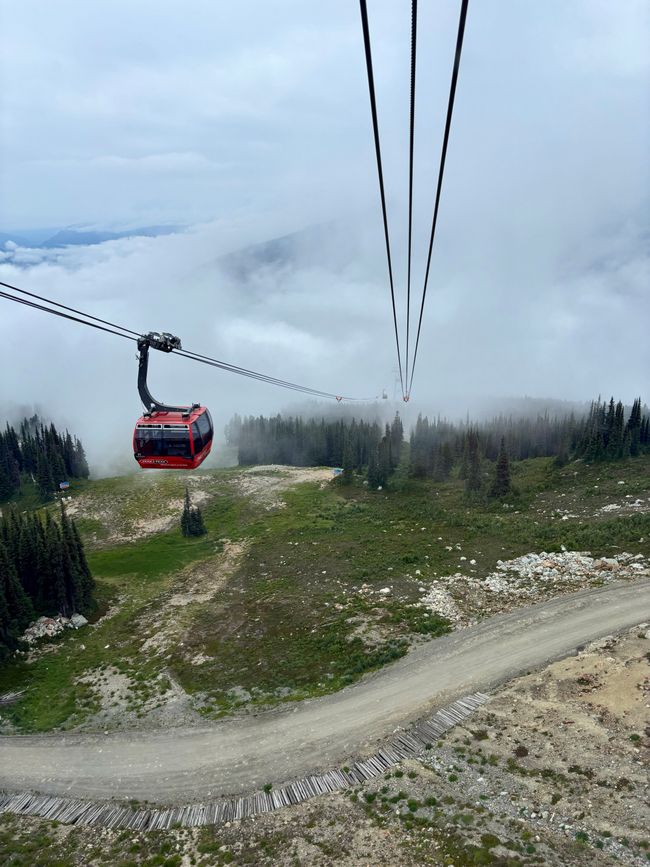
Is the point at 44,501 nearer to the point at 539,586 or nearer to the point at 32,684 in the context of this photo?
the point at 32,684

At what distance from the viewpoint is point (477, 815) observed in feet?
75.2

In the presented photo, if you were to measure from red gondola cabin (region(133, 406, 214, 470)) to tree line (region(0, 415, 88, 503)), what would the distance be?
118m

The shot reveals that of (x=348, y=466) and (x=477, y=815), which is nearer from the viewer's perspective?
(x=477, y=815)

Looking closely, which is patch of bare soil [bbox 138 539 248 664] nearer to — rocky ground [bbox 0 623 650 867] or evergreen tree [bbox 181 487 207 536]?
evergreen tree [bbox 181 487 207 536]

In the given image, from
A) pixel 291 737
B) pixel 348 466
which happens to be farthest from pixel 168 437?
pixel 348 466

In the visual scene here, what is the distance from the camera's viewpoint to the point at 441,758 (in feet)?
88.1

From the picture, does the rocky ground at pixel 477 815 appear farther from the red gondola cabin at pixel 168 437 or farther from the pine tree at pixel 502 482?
the pine tree at pixel 502 482

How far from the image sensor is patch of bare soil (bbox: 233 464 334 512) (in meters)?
108

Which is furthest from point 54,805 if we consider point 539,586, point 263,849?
point 539,586

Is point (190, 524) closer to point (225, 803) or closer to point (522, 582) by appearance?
point (522, 582)

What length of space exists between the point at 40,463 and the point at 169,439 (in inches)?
4856

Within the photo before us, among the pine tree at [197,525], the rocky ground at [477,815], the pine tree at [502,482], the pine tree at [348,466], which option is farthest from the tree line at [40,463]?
the rocky ground at [477,815]

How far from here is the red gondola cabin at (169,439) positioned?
32531mm

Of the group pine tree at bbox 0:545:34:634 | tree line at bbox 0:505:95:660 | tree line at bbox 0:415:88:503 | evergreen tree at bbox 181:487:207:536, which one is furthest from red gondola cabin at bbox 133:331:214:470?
tree line at bbox 0:415:88:503
